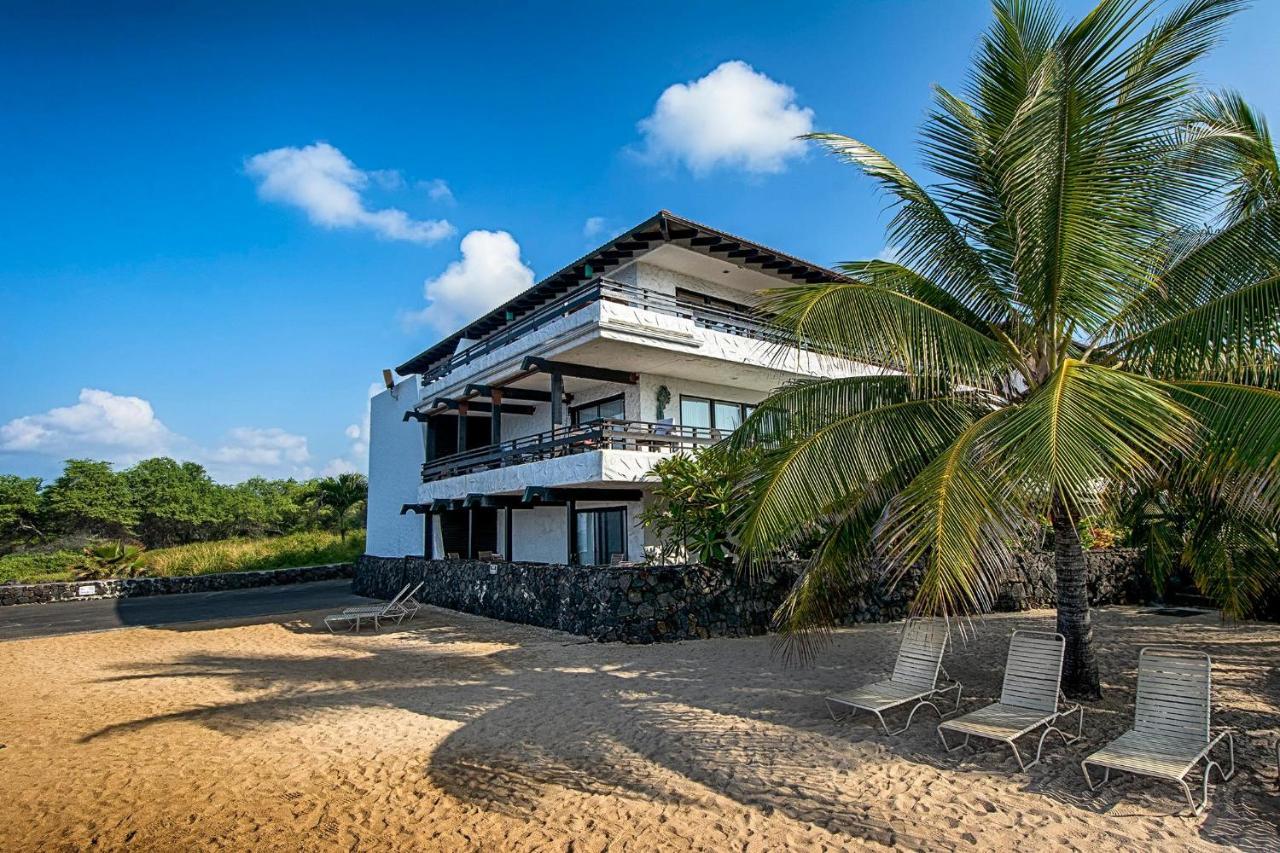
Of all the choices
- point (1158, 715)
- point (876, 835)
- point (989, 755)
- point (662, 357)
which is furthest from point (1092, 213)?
point (662, 357)

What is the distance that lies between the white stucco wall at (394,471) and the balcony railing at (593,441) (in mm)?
6321

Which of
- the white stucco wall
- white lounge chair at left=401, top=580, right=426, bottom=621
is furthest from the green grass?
white lounge chair at left=401, top=580, right=426, bottom=621

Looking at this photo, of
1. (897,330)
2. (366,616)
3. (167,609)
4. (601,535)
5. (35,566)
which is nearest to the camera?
(897,330)

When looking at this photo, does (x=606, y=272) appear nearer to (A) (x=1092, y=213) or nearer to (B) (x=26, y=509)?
(A) (x=1092, y=213)

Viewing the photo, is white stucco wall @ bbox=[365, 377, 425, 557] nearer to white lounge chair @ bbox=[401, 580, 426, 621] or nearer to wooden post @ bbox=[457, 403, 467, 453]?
wooden post @ bbox=[457, 403, 467, 453]

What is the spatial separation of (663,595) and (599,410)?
9.10 m

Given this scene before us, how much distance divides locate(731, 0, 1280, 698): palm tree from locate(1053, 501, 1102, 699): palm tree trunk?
0.02 metres

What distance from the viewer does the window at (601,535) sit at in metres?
20.6

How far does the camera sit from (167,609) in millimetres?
23297

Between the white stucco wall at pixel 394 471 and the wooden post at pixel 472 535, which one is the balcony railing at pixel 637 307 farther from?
the white stucco wall at pixel 394 471

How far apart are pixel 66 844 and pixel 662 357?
596 inches

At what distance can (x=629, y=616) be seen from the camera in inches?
540

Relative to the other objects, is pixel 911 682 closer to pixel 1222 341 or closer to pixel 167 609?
pixel 1222 341

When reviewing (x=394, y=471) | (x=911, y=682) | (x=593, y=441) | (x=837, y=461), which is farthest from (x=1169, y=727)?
(x=394, y=471)
